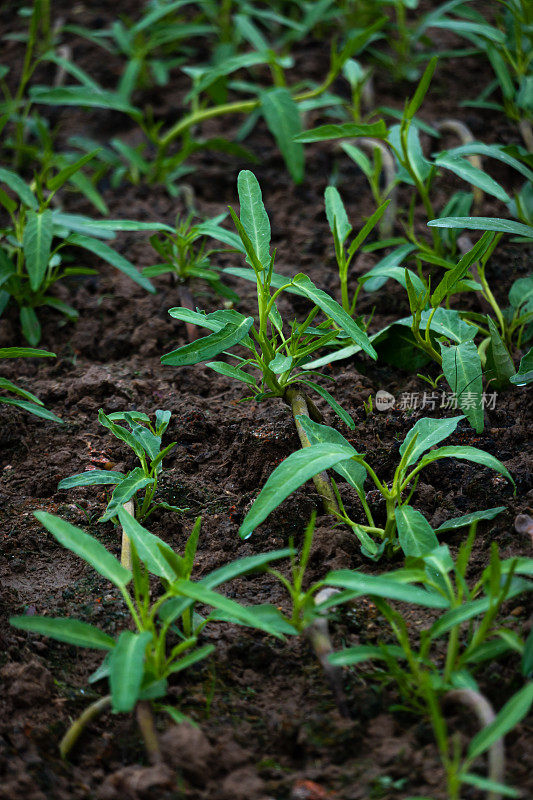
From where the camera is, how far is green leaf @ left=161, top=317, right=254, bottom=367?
1.37 metres

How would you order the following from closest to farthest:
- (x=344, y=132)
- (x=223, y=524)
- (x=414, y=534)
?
(x=414, y=534)
(x=223, y=524)
(x=344, y=132)

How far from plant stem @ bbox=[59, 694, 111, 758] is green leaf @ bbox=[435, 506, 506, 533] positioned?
2.09ft

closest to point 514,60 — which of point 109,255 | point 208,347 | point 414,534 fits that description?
point 109,255

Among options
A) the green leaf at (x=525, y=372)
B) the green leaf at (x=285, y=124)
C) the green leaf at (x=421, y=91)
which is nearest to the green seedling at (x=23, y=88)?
the green leaf at (x=285, y=124)

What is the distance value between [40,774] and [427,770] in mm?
529

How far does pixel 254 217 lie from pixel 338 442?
512mm

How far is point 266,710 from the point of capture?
1.12 metres

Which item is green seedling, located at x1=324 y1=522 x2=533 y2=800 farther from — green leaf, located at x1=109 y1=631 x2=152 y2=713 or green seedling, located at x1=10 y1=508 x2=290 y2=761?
green leaf, located at x1=109 y1=631 x2=152 y2=713

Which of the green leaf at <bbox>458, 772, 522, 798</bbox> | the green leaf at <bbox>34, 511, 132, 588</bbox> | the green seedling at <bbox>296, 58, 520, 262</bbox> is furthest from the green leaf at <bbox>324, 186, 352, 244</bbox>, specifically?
the green leaf at <bbox>458, 772, 522, 798</bbox>

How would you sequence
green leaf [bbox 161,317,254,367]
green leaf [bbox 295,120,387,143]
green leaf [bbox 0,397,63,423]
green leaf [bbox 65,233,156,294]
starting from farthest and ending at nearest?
1. green leaf [bbox 65,233,156,294]
2. green leaf [bbox 295,120,387,143]
3. green leaf [bbox 0,397,63,423]
4. green leaf [bbox 161,317,254,367]

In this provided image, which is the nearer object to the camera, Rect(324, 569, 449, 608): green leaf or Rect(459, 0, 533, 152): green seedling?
Rect(324, 569, 449, 608): green leaf

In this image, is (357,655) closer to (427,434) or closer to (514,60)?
(427,434)

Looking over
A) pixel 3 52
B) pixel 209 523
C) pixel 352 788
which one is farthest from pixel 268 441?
pixel 3 52

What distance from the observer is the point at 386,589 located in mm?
1035
